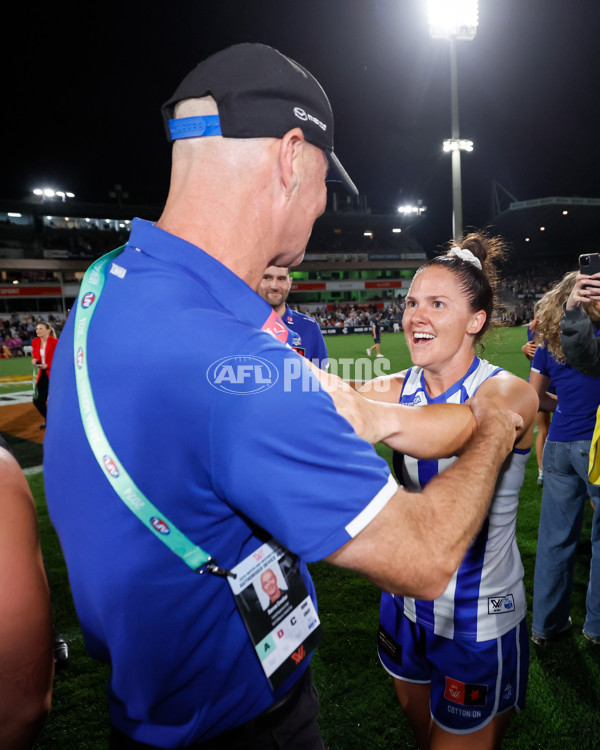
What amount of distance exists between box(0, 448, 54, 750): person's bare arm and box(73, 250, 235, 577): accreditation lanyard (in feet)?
0.98

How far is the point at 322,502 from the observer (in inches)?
32.0

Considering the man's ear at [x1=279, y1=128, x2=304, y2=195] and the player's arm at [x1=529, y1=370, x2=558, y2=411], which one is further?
the player's arm at [x1=529, y1=370, x2=558, y2=411]

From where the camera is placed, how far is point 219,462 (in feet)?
2.66

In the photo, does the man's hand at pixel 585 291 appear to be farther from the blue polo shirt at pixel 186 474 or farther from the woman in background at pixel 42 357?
the woman in background at pixel 42 357

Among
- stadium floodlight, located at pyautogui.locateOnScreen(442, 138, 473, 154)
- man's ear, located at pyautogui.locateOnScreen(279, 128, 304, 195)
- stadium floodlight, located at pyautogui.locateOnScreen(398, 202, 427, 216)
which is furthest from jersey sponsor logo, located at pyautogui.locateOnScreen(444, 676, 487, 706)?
stadium floodlight, located at pyautogui.locateOnScreen(398, 202, 427, 216)

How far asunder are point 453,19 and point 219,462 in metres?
16.2

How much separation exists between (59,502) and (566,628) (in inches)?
142

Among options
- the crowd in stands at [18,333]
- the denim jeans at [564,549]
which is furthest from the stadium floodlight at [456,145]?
the crowd in stands at [18,333]

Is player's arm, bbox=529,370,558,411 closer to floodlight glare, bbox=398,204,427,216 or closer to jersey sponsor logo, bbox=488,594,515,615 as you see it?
jersey sponsor logo, bbox=488,594,515,615

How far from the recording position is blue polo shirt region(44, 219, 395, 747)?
0.80 metres

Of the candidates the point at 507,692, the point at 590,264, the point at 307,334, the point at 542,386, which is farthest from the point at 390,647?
the point at 307,334

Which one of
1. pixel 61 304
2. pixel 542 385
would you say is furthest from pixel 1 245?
pixel 542 385

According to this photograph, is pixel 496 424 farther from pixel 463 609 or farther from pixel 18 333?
pixel 18 333

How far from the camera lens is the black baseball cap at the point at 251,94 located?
1063mm
